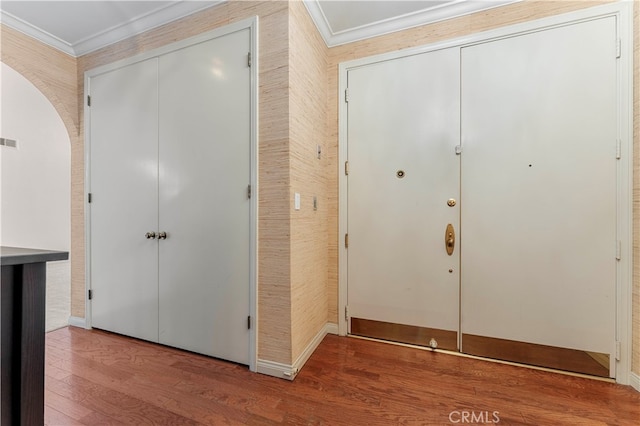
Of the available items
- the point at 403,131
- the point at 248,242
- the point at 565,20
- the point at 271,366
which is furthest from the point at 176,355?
the point at 565,20

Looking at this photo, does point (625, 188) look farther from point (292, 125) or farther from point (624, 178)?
point (292, 125)

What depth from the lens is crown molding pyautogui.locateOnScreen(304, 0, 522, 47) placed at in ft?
6.24

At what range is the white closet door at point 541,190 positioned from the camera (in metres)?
1.69

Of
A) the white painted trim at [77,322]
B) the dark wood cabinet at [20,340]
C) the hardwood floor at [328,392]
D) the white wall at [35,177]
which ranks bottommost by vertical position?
the hardwood floor at [328,392]

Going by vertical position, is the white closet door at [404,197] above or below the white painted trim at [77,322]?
above

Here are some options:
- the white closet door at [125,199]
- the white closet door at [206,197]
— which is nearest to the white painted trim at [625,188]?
the white closet door at [206,197]

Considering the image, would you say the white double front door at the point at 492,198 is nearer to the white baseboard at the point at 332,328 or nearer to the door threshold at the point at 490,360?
the door threshold at the point at 490,360

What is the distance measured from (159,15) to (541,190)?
3.20 m

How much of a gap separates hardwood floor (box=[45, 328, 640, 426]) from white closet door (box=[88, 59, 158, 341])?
0.38 metres

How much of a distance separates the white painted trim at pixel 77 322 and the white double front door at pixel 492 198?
8.30ft

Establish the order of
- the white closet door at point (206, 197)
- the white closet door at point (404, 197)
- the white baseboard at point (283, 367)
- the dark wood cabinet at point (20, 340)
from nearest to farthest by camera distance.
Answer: the dark wood cabinet at point (20, 340) < the white baseboard at point (283, 367) < the white closet door at point (206, 197) < the white closet door at point (404, 197)

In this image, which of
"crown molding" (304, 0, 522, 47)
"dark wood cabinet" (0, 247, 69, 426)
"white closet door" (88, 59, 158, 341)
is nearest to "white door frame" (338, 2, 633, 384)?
"crown molding" (304, 0, 522, 47)

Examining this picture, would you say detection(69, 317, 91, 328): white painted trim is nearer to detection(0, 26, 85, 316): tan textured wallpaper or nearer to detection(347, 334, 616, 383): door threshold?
detection(0, 26, 85, 316): tan textured wallpaper

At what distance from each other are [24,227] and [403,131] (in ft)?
14.0
